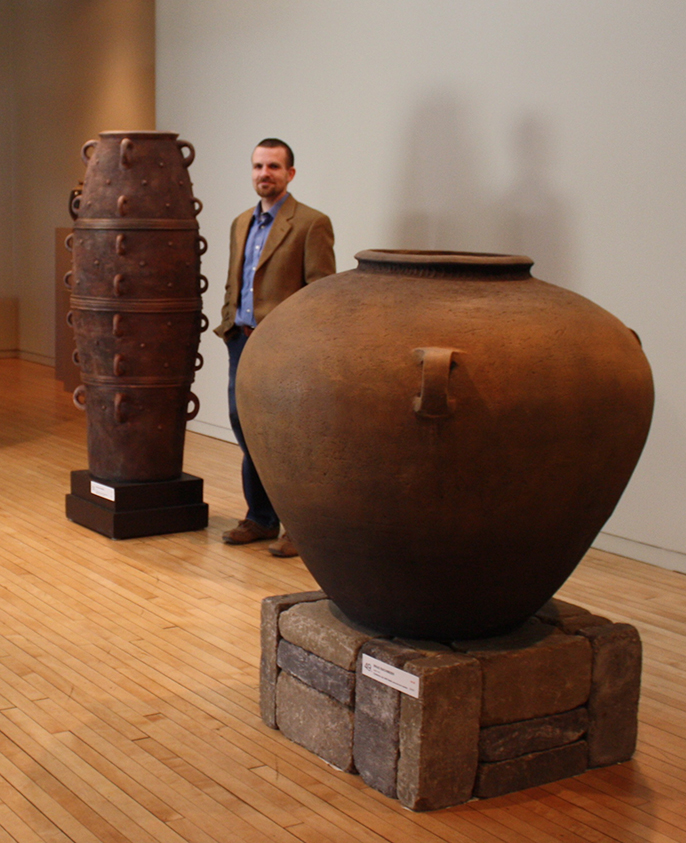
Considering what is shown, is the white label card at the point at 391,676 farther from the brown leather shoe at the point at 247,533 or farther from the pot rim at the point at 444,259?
the brown leather shoe at the point at 247,533

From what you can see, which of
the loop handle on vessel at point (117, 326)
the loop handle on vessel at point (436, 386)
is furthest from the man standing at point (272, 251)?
the loop handle on vessel at point (436, 386)

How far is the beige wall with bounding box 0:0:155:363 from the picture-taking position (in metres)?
8.85

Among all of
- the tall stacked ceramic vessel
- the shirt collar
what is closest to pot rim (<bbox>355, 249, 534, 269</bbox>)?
the shirt collar

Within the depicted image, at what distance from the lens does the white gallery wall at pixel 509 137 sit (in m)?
4.22

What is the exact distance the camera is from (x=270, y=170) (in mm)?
4266

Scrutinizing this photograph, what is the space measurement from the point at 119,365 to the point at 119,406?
0.17 metres

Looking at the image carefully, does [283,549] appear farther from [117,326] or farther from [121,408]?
[117,326]

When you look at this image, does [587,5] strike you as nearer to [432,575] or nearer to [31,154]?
[432,575]

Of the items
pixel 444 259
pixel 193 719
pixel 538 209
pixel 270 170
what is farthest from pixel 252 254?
pixel 193 719

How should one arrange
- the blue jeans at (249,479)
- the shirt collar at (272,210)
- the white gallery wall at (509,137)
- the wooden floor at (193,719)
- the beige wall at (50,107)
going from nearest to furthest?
the wooden floor at (193,719), the white gallery wall at (509,137), the shirt collar at (272,210), the blue jeans at (249,479), the beige wall at (50,107)

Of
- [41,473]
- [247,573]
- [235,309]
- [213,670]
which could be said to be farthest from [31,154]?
[213,670]

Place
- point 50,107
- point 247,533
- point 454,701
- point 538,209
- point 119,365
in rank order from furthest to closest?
point 50,107 < point 538,209 < point 247,533 < point 119,365 < point 454,701

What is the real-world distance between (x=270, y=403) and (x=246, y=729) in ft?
2.92

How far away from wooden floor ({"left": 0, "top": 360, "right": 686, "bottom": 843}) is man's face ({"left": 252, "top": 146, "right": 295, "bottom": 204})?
143 centimetres
